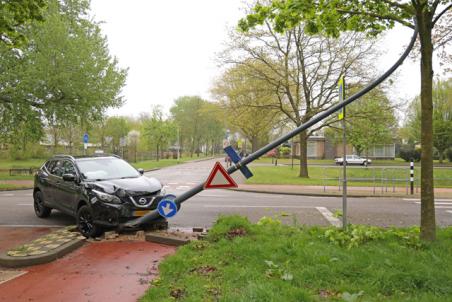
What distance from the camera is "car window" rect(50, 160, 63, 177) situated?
8.67 meters

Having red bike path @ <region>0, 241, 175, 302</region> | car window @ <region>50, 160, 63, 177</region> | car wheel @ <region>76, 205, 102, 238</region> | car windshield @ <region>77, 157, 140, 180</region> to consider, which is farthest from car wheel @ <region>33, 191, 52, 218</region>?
red bike path @ <region>0, 241, 175, 302</region>

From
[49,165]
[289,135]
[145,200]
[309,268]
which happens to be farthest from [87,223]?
[309,268]

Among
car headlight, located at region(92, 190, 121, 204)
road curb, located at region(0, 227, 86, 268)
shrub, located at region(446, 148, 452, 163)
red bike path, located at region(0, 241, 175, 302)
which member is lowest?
red bike path, located at region(0, 241, 175, 302)

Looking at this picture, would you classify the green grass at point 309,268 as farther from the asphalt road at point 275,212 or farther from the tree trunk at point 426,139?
the asphalt road at point 275,212

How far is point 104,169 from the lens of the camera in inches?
323

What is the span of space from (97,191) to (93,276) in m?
2.56

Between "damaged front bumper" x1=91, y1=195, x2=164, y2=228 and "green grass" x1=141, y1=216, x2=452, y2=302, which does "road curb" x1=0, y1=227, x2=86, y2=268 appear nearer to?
"damaged front bumper" x1=91, y1=195, x2=164, y2=228

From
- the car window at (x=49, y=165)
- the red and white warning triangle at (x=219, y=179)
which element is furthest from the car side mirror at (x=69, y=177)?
the red and white warning triangle at (x=219, y=179)

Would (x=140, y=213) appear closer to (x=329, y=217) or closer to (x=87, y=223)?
(x=87, y=223)

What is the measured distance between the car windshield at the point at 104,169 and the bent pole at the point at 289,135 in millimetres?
1475

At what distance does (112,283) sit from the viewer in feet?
14.9

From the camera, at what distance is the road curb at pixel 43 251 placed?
5.35 m

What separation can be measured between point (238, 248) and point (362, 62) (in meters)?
19.3

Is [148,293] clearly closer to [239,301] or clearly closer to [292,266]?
[239,301]
